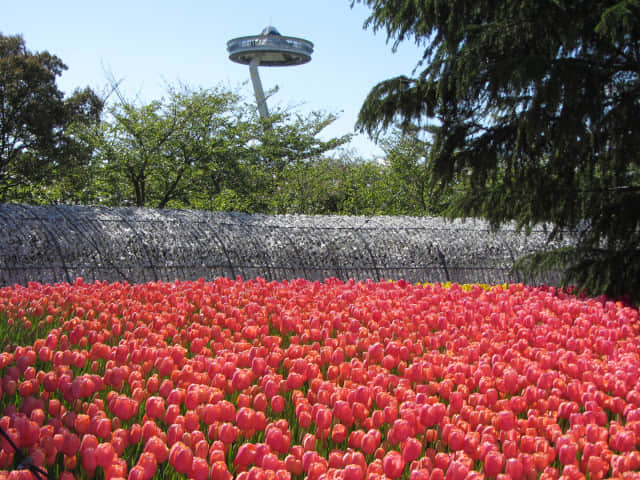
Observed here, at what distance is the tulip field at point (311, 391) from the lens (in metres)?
2.23

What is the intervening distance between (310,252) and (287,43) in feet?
128

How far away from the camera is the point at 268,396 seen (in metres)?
2.91

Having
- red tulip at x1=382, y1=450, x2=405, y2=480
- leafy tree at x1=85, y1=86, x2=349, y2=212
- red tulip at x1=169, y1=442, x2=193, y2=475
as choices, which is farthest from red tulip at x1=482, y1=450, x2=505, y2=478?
leafy tree at x1=85, y1=86, x2=349, y2=212

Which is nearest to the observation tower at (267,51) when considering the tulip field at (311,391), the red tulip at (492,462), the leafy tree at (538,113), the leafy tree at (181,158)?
the leafy tree at (181,158)

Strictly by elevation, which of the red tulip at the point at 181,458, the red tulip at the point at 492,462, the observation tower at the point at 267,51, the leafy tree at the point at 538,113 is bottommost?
the red tulip at the point at 492,462

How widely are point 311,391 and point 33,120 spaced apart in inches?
534

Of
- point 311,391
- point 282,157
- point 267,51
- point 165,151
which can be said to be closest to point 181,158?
point 165,151

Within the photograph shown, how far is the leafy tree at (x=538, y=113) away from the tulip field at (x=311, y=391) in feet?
4.60

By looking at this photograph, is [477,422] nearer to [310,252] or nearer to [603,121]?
[603,121]

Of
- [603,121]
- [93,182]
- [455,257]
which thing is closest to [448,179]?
[603,121]

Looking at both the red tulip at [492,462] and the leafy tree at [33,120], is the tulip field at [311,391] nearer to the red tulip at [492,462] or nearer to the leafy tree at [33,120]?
the red tulip at [492,462]

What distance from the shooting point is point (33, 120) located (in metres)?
14.5

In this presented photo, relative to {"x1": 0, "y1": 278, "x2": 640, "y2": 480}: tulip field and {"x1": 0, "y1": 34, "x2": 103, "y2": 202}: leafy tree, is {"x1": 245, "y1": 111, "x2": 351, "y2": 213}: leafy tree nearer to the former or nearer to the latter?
{"x1": 0, "y1": 34, "x2": 103, "y2": 202}: leafy tree

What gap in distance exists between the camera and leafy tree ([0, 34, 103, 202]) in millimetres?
14500
